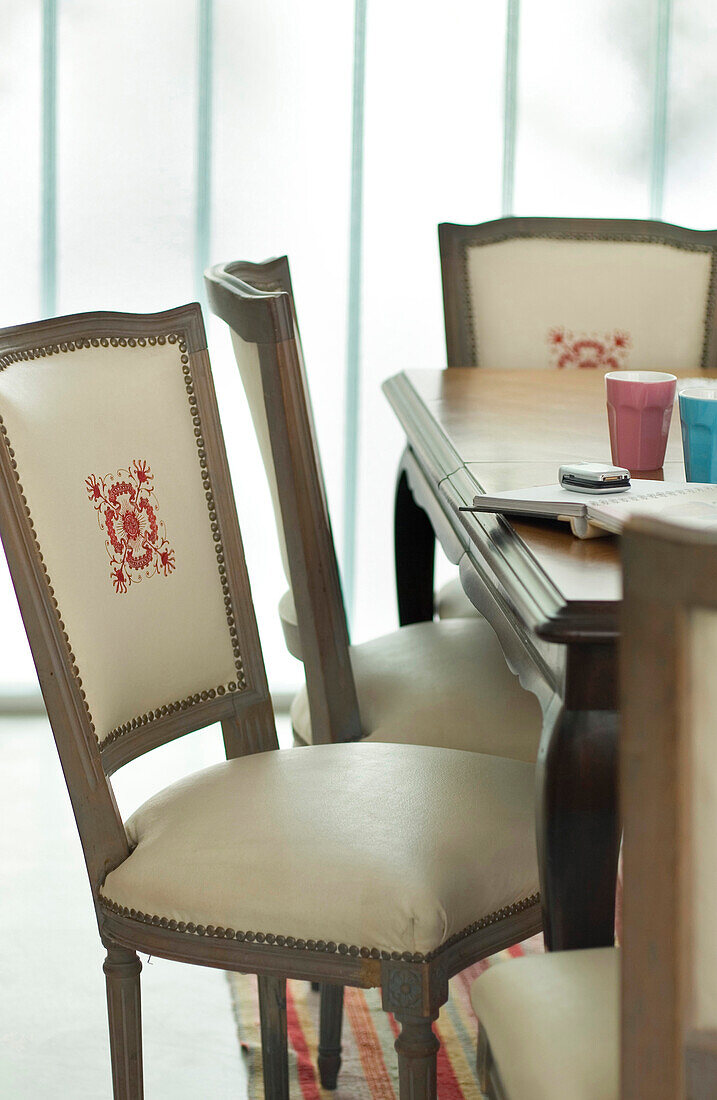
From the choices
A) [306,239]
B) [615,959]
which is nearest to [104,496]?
[615,959]

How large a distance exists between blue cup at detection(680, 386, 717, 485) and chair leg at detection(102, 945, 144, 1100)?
2.29 ft

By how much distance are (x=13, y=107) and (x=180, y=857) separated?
207 cm

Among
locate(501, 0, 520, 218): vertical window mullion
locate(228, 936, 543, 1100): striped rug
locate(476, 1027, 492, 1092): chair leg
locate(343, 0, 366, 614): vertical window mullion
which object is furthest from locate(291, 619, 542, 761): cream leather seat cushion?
locate(501, 0, 520, 218): vertical window mullion

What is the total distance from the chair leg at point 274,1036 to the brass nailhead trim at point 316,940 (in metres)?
0.33

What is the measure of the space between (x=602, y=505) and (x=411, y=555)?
1119mm

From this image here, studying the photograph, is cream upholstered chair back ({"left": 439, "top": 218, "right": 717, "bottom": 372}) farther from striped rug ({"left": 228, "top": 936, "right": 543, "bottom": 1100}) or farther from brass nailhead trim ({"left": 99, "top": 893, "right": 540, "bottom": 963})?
brass nailhead trim ({"left": 99, "top": 893, "right": 540, "bottom": 963})

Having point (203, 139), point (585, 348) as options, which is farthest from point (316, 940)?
point (203, 139)

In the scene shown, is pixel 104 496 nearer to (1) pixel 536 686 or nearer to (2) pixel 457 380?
(1) pixel 536 686

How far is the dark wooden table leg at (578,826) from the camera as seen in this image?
936 millimetres

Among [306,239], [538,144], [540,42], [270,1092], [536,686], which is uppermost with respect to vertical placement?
[540,42]

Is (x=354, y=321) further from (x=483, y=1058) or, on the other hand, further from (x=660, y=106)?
(x=483, y=1058)

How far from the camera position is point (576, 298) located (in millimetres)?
2316

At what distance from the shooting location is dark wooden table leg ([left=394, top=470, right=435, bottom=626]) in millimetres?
2150

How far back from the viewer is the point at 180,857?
112 cm
